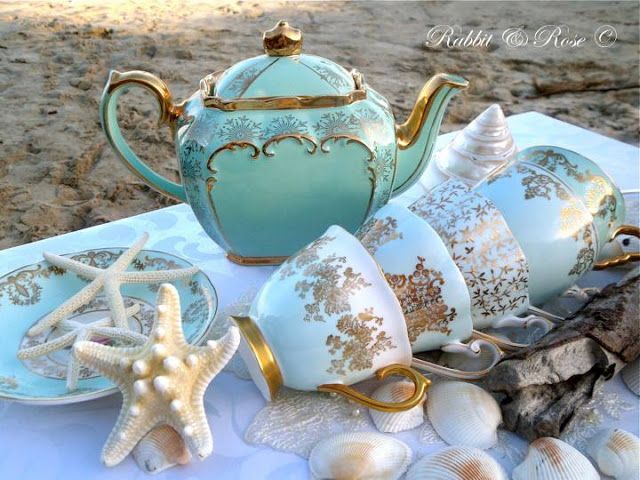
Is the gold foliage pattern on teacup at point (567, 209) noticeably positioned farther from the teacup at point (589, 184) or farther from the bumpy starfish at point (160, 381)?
the bumpy starfish at point (160, 381)

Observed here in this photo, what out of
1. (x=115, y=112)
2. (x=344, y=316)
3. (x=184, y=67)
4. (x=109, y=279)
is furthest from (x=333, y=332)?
(x=184, y=67)

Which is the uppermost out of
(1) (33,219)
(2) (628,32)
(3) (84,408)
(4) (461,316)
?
(2) (628,32)

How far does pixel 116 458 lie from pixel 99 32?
2.19 meters

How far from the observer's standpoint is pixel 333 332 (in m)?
0.44

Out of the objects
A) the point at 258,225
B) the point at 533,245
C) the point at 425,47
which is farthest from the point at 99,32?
the point at 533,245

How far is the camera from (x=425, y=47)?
233 centimetres

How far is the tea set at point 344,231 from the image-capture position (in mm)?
443

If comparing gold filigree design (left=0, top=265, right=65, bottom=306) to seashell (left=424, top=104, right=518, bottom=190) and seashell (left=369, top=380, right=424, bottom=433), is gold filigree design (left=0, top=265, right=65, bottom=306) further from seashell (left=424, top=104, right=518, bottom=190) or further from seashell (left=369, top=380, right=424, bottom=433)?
seashell (left=424, top=104, right=518, bottom=190)

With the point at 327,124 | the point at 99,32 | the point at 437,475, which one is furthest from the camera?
the point at 99,32

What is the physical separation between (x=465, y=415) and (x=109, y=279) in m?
0.31

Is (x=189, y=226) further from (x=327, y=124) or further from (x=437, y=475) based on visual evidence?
(x=437, y=475)
